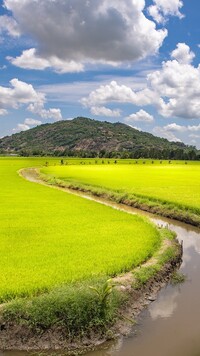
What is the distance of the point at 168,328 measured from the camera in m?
10.0

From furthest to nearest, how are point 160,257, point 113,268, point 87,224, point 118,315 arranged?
point 87,224 < point 160,257 < point 113,268 < point 118,315

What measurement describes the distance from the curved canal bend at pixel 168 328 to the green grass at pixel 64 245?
1.88 meters

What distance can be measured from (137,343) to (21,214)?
1536 centimetres

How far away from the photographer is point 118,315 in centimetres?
1034

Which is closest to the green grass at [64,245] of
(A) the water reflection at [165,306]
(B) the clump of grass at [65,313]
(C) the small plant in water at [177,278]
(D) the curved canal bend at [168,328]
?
(B) the clump of grass at [65,313]

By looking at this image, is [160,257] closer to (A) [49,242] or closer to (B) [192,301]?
(B) [192,301]

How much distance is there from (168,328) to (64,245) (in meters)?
6.57

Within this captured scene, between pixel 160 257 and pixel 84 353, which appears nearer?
pixel 84 353

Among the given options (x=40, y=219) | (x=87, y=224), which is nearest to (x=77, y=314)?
(x=87, y=224)

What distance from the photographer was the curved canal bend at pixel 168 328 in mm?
9031

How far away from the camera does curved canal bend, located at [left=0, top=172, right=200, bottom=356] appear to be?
9.03 metres

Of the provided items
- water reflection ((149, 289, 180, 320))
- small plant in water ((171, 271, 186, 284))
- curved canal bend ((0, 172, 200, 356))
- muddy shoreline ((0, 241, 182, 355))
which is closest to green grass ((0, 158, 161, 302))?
muddy shoreline ((0, 241, 182, 355))

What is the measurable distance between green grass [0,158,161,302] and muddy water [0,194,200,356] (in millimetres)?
1933

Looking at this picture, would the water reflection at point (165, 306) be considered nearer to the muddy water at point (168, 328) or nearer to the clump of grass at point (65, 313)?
the muddy water at point (168, 328)
